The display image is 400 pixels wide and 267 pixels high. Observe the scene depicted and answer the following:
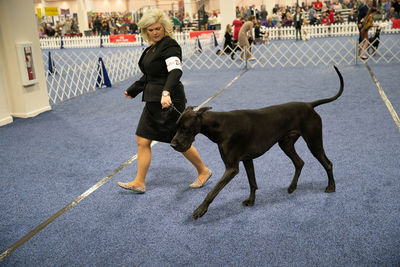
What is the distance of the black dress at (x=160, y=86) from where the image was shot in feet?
9.99

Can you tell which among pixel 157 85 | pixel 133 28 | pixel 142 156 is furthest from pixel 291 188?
pixel 133 28

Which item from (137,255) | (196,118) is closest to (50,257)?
(137,255)

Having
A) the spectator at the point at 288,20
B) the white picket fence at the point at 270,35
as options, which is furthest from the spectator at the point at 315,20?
the spectator at the point at 288,20

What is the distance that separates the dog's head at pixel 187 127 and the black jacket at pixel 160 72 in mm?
413

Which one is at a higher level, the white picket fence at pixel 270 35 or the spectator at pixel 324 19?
the spectator at pixel 324 19

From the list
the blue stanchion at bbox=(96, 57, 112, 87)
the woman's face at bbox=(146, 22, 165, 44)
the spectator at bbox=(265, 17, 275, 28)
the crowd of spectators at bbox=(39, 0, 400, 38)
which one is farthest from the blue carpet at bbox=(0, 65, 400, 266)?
the spectator at bbox=(265, 17, 275, 28)

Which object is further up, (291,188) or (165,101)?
(165,101)

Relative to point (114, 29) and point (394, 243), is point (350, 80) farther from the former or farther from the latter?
point (114, 29)

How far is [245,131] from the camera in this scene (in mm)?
2738

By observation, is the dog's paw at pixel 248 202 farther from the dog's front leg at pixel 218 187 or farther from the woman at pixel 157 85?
the woman at pixel 157 85

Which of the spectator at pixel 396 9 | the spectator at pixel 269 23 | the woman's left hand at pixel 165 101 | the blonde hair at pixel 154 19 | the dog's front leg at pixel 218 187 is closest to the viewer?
the dog's front leg at pixel 218 187

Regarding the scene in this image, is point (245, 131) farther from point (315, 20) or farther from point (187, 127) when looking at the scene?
point (315, 20)

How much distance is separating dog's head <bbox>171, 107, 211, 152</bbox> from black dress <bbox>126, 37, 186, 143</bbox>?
1.38 ft

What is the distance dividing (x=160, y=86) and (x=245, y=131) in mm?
872
